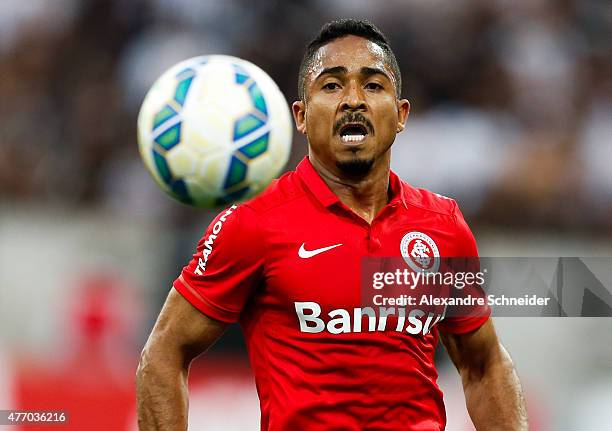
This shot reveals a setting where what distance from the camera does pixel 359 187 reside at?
4109mm

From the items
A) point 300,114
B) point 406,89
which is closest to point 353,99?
point 300,114

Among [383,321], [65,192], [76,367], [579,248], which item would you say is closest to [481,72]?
[579,248]

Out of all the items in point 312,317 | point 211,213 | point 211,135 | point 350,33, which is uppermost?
point 211,213

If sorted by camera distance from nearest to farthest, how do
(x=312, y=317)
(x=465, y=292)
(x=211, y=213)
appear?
(x=312, y=317) → (x=465, y=292) → (x=211, y=213)

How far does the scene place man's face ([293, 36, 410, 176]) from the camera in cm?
396

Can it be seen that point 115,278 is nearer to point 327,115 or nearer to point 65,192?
point 65,192

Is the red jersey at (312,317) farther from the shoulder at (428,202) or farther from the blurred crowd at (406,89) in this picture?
the blurred crowd at (406,89)

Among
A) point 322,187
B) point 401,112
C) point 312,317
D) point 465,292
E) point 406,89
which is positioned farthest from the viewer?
point 406,89

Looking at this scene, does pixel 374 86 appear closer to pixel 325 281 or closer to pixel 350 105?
pixel 350 105

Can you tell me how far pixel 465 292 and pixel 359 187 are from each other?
625mm

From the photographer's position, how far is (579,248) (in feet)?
23.6

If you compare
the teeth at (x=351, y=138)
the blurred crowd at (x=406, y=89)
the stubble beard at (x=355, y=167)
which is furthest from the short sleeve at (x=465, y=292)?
the blurred crowd at (x=406, y=89)

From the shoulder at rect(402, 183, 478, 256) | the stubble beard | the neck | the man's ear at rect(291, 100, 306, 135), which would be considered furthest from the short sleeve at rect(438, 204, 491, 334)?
the man's ear at rect(291, 100, 306, 135)

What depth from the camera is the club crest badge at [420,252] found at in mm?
4027
